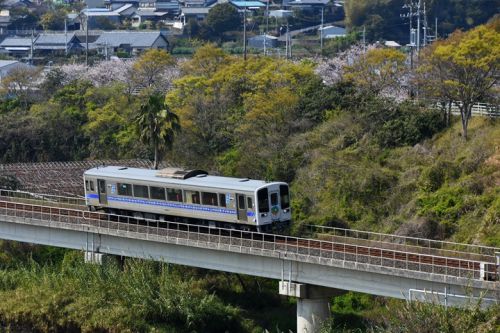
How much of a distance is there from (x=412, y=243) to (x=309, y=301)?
5694mm

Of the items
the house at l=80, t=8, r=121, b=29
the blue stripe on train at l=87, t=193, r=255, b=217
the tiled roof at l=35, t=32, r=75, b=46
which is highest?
the house at l=80, t=8, r=121, b=29

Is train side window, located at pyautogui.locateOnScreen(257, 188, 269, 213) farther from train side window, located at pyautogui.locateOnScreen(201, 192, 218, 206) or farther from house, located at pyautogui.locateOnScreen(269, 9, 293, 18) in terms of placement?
house, located at pyautogui.locateOnScreen(269, 9, 293, 18)

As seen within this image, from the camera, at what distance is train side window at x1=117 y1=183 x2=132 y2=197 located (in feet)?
145

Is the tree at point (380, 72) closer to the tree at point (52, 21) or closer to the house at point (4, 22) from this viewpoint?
the tree at point (52, 21)

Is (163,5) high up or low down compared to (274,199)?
up

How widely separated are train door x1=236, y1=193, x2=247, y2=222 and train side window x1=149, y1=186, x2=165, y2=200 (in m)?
3.89

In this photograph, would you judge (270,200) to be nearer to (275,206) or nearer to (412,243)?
(275,206)

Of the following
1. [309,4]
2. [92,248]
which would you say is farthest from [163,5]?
[92,248]

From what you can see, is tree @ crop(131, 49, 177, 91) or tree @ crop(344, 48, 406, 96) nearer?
tree @ crop(344, 48, 406, 96)

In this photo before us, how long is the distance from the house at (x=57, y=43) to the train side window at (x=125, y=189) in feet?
207

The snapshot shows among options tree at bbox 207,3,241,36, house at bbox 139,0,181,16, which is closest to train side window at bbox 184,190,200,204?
tree at bbox 207,3,241,36

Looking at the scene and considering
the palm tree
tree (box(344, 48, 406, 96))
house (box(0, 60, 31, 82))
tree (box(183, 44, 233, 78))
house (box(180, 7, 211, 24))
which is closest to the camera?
the palm tree

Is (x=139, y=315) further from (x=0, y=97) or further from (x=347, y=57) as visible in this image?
(x=0, y=97)

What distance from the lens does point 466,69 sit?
51.0 m
